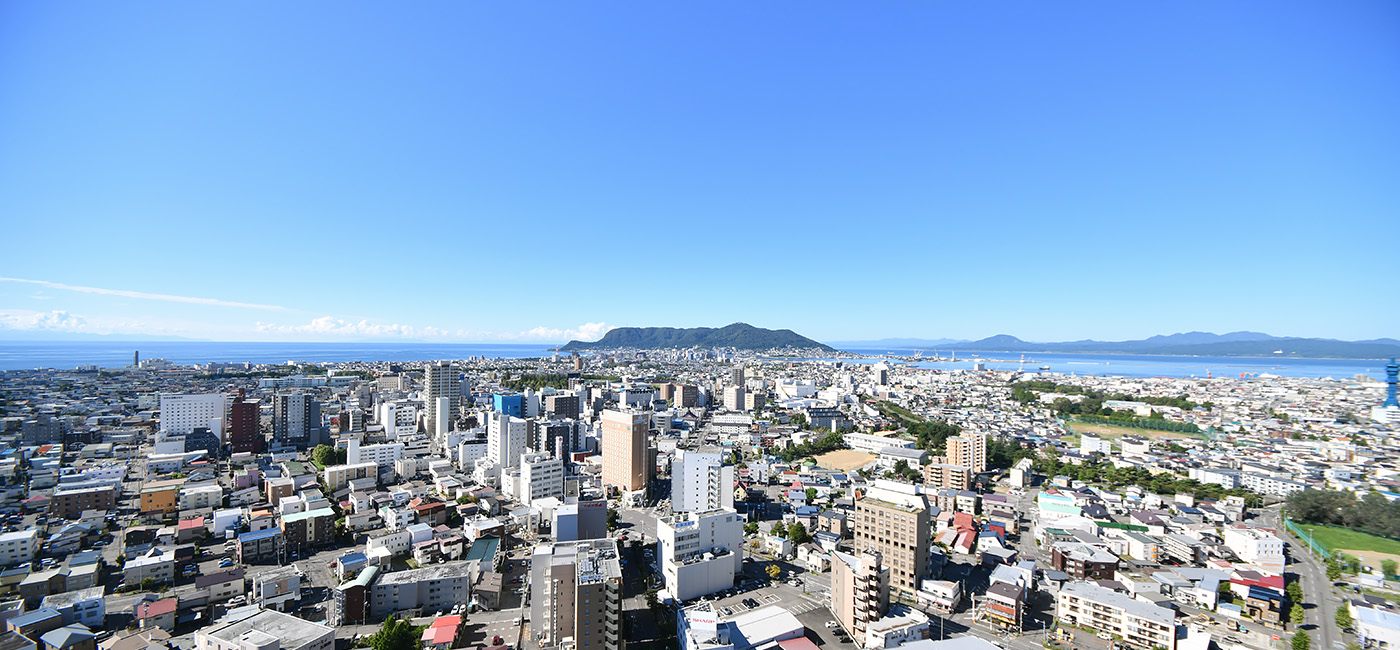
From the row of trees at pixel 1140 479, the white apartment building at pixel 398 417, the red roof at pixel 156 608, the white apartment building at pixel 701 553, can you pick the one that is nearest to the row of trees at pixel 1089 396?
the row of trees at pixel 1140 479

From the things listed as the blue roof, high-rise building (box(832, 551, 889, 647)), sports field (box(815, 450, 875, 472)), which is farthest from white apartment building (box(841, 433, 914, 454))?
the blue roof

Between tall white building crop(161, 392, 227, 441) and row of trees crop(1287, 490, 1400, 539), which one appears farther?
tall white building crop(161, 392, 227, 441)

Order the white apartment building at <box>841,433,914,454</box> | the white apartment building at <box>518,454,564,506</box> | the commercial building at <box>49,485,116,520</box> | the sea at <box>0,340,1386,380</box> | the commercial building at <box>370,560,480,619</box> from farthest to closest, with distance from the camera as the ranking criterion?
the sea at <box>0,340,1386,380</box>
the white apartment building at <box>841,433,914,454</box>
the white apartment building at <box>518,454,564,506</box>
the commercial building at <box>49,485,116,520</box>
the commercial building at <box>370,560,480,619</box>

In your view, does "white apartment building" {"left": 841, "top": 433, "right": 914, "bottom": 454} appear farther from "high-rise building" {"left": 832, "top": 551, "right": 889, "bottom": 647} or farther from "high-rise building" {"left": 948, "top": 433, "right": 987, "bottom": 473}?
"high-rise building" {"left": 832, "top": 551, "right": 889, "bottom": 647}

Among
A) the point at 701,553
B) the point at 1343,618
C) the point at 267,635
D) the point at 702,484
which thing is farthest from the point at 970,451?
the point at 267,635

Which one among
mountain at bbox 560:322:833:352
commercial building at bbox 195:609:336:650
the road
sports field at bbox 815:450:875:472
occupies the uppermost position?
mountain at bbox 560:322:833:352

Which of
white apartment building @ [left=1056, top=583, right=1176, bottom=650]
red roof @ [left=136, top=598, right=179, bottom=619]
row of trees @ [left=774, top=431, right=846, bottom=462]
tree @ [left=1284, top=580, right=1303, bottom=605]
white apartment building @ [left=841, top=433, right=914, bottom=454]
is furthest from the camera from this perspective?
white apartment building @ [left=841, top=433, right=914, bottom=454]

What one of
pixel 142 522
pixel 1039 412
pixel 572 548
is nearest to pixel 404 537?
pixel 572 548

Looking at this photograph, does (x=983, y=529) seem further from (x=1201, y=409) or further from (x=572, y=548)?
(x=1201, y=409)

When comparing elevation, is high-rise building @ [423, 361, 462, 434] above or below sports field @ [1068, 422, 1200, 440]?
above
